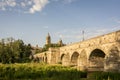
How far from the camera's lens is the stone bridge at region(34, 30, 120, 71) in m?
25.9

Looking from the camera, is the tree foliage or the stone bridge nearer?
the stone bridge

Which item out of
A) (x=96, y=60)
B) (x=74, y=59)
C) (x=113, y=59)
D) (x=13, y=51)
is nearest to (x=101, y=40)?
(x=113, y=59)

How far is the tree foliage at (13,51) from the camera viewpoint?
50.9m

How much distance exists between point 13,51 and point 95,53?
24.1 m

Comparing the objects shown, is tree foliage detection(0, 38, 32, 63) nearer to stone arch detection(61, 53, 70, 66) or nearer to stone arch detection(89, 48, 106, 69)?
stone arch detection(61, 53, 70, 66)

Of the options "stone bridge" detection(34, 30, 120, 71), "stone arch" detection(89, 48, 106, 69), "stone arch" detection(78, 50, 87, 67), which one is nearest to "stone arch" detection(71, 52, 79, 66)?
"stone bridge" detection(34, 30, 120, 71)

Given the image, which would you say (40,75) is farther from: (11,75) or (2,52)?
(2,52)

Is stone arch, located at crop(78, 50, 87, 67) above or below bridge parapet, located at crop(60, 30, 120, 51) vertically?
below

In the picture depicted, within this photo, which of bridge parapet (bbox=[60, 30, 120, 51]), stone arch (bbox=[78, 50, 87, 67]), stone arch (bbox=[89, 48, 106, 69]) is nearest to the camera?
bridge parapet (bbox=[60, 30, 120, 51])

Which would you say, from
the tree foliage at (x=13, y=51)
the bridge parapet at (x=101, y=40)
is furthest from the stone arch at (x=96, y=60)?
the tree foliage at (x=13, y=51)

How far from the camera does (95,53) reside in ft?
114

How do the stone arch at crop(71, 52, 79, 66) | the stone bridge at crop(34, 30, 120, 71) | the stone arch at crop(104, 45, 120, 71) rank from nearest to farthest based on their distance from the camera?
the stone arch at crop(104, 45, 120, 71) < the stone bridge at crop(34, 30, 120, 71) < the stone arch at crop(71, 52, 79, 66)

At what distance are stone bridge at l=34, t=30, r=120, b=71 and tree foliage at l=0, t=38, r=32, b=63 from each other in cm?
646

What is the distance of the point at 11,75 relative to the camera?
21.7m
